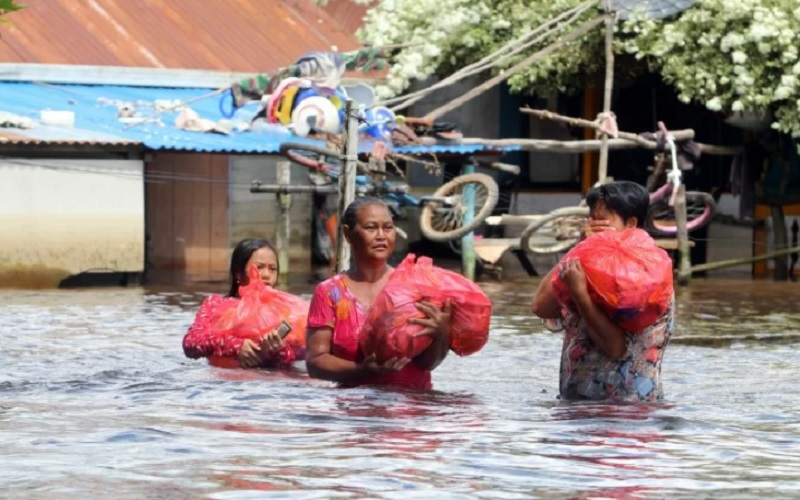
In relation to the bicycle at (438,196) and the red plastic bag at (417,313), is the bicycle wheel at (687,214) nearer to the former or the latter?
the bicycle at (438,196)

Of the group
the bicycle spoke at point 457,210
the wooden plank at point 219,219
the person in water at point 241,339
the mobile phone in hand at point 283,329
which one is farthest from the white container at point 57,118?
the mobile phone in hand at point 283,329

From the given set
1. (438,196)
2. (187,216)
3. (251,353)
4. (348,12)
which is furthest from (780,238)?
(251,353)

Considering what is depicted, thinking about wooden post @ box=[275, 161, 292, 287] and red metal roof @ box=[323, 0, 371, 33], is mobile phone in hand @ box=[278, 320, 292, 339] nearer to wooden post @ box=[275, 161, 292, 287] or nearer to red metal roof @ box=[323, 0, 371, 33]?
wooden post @ box=[275, 161, 292, 287]

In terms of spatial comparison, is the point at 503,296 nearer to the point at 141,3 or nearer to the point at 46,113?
the point at 46,113

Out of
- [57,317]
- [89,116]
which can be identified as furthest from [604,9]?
[57,317]

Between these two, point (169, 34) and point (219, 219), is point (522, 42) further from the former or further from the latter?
point (169, 34)

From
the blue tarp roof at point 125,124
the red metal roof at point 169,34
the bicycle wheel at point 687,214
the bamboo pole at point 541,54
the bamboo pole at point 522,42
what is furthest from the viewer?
the red metal roof at point 169,34

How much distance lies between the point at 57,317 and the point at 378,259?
8.58 m

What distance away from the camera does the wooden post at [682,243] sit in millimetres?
20266

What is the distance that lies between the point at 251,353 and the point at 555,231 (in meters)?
11.6

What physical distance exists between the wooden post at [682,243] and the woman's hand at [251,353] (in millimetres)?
11405

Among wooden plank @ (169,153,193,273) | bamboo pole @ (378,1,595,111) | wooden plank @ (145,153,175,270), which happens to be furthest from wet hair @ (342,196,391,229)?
wooden plank @ (169,153,193,273)

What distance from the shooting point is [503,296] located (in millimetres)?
19109

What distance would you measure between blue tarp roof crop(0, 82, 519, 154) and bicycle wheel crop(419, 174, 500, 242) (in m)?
0.48
